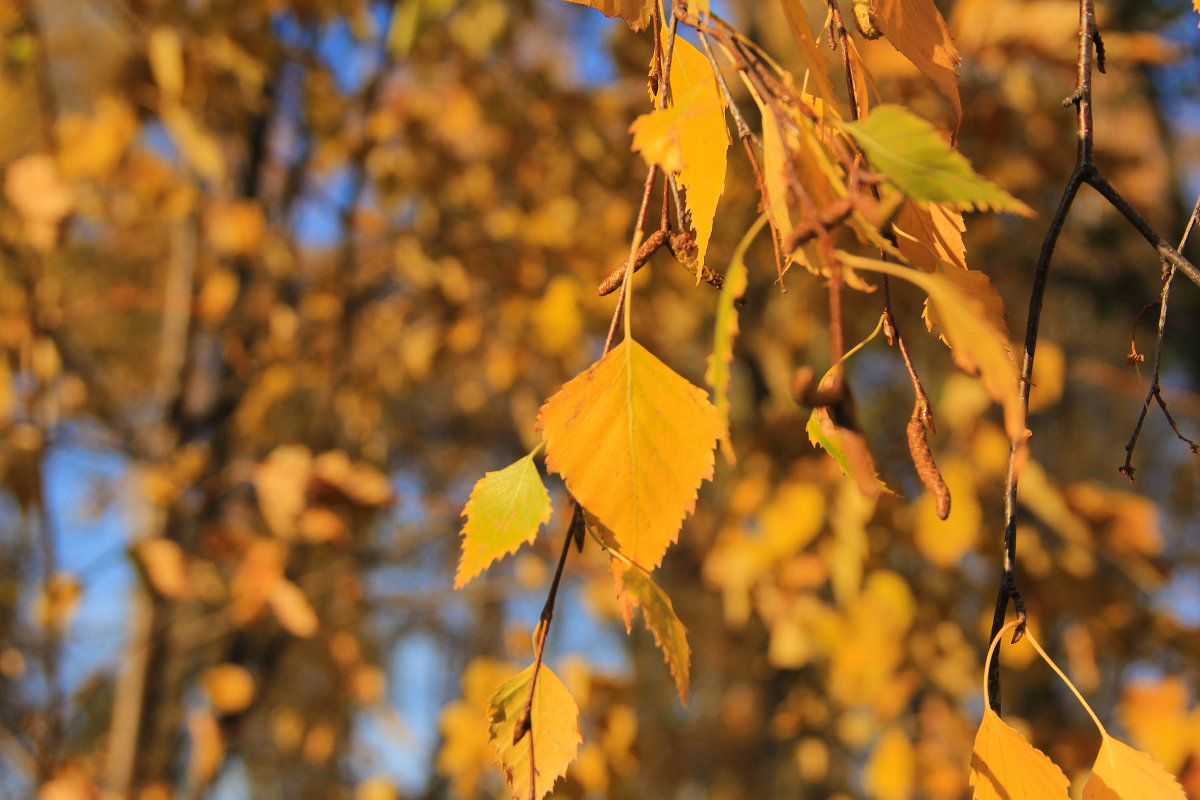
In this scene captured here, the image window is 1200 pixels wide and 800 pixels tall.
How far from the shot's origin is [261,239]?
1.43m

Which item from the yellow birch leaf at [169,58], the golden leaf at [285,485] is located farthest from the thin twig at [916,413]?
the yellow birch leaf at [169,58]

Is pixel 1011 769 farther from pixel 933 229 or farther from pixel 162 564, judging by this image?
pixel 162 564

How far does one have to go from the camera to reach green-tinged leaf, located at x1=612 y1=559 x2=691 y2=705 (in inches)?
12.8

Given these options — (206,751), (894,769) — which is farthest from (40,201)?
(894,769)

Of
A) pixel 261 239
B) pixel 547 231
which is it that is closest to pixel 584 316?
pixel 547 231

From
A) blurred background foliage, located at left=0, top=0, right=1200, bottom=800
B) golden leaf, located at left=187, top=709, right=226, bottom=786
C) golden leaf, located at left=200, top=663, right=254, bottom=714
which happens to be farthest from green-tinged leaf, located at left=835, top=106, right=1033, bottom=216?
golden leaf, located at left=187, top=709, right=226, bottom=786

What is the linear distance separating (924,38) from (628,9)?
0.13 meters

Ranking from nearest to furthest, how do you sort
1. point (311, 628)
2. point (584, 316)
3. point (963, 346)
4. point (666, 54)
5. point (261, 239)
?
1. point (963, 346)
2. point (666, 54)
3. point (311, 628)
4. point (584, 316)
5. point (261, 239)

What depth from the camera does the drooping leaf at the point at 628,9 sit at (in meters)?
0.37

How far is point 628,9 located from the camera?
1.22 ft

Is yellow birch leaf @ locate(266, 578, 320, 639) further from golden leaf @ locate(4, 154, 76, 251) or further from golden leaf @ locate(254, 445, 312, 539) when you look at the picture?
golden leaf @ locate(4, 154, 76, 251)

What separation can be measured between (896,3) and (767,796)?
3154 millimetres

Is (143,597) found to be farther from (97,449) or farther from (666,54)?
(666,54)

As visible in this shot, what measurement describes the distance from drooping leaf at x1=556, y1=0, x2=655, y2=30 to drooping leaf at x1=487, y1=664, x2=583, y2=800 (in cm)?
29
